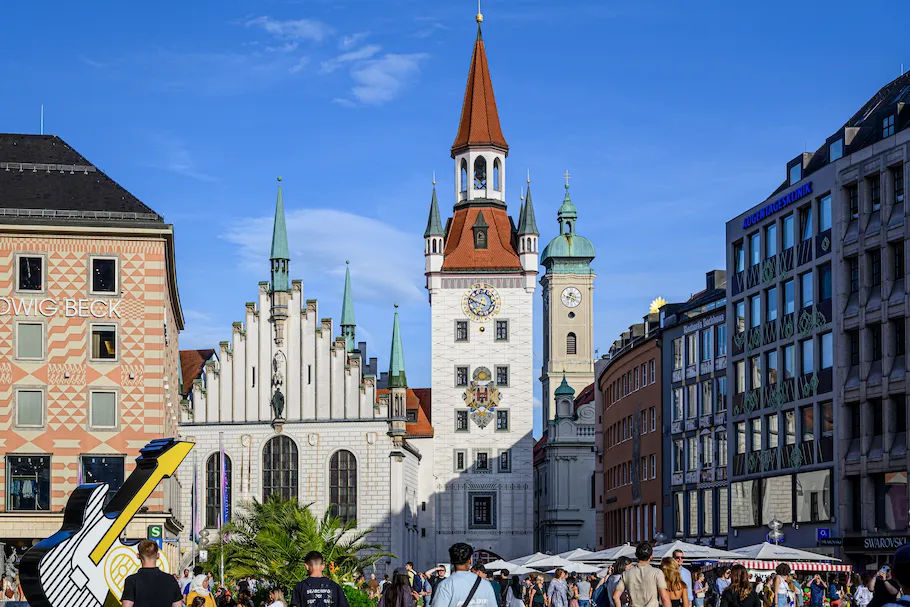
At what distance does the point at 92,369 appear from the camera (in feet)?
176

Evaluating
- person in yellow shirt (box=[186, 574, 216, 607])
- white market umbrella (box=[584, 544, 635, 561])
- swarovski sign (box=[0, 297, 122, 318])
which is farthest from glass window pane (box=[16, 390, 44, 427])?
person in yellow shirt (box=[186, 574, 216, 607])

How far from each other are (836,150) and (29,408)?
2742cm

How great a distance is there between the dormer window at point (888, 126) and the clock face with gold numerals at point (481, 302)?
54547 millimetres

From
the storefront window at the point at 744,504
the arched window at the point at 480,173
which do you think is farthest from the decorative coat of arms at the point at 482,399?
the storefront window at the point at 744,504

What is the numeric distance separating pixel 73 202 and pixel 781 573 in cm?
3262

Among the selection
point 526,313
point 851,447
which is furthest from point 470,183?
point 851,447

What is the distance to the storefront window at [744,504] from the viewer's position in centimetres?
5481

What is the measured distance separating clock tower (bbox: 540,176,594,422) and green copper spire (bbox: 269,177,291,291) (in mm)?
44977

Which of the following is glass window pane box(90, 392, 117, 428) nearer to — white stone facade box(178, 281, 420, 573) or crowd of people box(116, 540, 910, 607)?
crowd of people box(116, 540, 910, 607)

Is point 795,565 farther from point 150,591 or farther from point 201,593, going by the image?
point 150,591

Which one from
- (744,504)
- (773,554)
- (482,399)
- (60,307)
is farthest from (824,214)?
(482,399)

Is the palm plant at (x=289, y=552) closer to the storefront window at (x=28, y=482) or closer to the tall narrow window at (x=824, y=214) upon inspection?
the storefront window at (x=28, y=482)

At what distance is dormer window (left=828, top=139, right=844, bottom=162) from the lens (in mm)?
49906

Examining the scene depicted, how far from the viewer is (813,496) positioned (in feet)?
162
